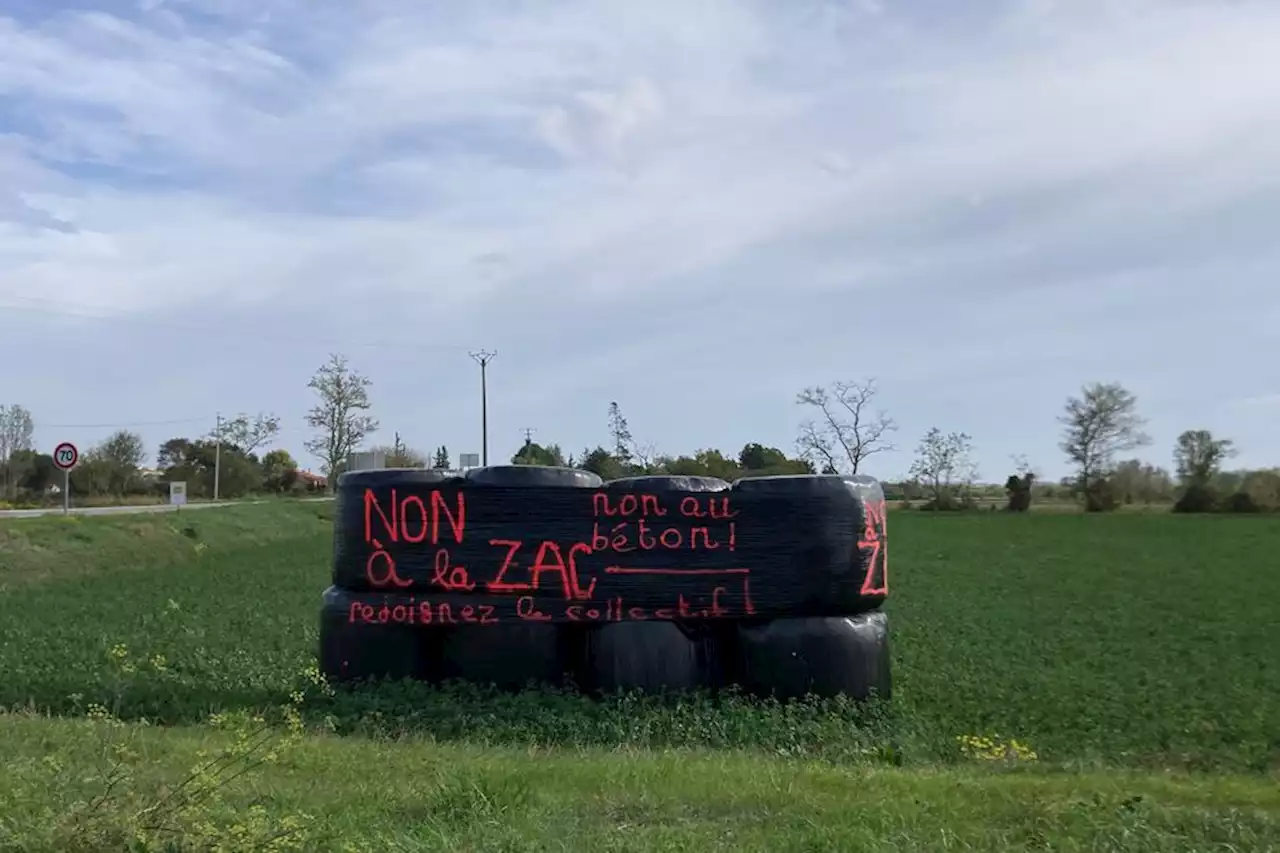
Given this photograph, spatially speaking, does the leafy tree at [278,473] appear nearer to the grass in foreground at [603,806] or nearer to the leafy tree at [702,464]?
the leafy tree at [702,464]

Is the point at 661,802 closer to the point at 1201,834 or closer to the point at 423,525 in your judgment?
the point at 1201,834

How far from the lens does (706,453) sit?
52469mm

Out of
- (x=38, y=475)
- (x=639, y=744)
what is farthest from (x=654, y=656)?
(x=38, y=475)

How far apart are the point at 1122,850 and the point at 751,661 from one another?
16.2 ft

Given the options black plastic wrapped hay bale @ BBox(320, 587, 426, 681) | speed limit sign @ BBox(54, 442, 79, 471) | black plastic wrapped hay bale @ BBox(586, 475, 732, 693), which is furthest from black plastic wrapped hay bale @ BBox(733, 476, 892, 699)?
speed limit sign @ BBox(54, 442, 79, 471)

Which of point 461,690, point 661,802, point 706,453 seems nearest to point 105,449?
point 706,453

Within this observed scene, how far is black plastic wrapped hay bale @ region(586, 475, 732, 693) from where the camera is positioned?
9.34 meters

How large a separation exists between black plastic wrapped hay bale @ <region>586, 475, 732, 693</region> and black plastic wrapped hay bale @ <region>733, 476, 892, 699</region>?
0.25 m

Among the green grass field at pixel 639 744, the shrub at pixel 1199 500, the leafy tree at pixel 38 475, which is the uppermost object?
the leafy tree at pixel 38 475

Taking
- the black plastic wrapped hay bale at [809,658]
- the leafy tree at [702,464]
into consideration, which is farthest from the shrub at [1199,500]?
the black plastic wrapped hay bale at [809,658]

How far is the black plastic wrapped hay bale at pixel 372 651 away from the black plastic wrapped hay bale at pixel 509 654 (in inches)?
6.6

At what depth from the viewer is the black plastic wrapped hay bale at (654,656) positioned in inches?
368

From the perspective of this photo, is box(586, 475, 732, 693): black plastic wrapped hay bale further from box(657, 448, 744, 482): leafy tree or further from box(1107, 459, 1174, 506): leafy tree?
box(1107, 459, 1174, 506): leafy tree

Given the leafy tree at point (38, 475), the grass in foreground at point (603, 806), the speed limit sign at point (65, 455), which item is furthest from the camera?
the leafy tree at point (38, 475)
